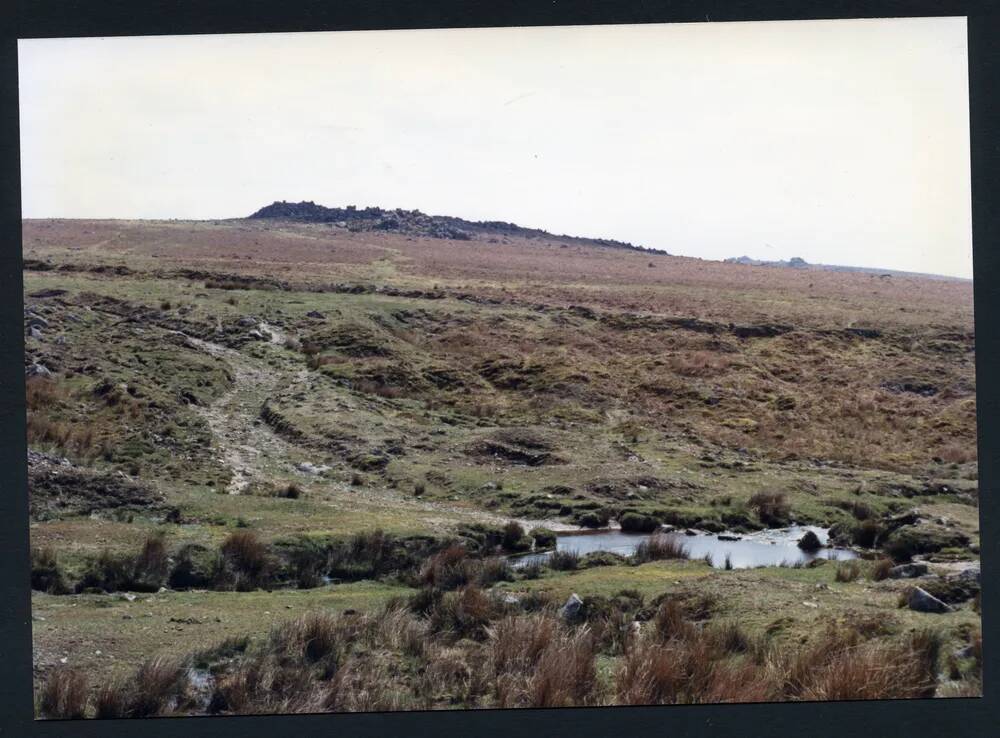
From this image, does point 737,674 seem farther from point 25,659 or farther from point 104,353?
point 104,353

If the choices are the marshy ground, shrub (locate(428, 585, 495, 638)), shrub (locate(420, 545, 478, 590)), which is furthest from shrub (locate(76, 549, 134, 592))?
shrub (locate(428, 585, 495, 638))

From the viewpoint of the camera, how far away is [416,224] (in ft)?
49.9

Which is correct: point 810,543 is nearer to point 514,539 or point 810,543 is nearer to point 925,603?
point 925,603

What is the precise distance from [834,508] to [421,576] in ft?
17.8

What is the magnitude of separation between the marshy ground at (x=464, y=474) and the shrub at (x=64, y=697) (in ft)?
0.07

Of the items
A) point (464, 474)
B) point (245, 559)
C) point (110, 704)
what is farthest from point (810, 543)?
point (110, 704)

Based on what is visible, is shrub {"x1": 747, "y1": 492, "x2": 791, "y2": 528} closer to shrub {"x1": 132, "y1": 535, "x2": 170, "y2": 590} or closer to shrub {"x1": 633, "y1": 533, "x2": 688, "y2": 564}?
shrub {"x1": 633, "y1": 533, "x2": 688, "y2": 564}

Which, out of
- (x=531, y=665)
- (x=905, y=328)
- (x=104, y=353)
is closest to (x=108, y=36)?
(x=531, y=665)

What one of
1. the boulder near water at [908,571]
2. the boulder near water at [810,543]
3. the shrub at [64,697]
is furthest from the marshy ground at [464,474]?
the boulder near water at [810,543]

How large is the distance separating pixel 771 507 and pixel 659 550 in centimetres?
203

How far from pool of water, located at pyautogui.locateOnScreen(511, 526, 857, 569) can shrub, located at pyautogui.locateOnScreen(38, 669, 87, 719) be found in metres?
4.54

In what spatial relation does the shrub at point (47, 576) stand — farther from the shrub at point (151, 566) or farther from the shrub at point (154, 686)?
the shrub at point (154, 686)

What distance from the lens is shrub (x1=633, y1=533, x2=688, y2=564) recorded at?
10.7 meters

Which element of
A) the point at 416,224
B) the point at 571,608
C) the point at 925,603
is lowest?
the point at 571,608
